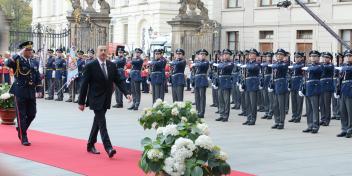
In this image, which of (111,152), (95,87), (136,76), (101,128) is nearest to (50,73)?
(136,76)

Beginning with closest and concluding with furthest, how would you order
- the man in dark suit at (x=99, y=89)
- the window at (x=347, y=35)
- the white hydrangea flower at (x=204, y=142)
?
the white hydrangea flower at (x=204, y=142) → the man in dark suit at (x=99, y=89) → the window at (x=347, y=35)

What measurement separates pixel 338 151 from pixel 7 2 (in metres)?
55.0

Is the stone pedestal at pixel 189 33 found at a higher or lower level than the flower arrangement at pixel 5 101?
higher

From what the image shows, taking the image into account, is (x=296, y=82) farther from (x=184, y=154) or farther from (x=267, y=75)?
(x=184, y=154)

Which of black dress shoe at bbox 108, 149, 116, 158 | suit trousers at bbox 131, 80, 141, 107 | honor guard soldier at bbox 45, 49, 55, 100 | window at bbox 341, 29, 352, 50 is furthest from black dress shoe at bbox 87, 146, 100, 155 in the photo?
window at bbox 341, 29, 352, 50

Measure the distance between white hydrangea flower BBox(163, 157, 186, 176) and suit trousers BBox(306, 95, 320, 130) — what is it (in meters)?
7.98

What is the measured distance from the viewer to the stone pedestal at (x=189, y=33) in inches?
1036

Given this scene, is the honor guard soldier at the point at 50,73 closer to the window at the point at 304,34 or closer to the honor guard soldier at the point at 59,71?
the honor guard soldier at the point at 59,71

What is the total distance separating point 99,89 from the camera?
9.08 m

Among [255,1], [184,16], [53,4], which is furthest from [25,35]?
[53,4]

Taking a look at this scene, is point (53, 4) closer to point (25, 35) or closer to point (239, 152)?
point (25, 35)

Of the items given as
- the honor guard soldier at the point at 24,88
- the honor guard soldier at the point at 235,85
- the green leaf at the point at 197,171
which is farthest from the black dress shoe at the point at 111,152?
the honor guard soldier at the point at 235,85

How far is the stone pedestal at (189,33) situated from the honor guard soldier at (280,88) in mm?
11890

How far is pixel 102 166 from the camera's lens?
8195mm
